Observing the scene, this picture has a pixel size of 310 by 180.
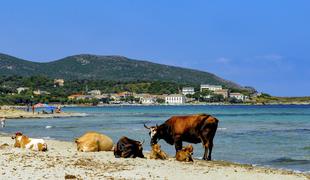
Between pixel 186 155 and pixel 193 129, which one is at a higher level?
pixel 193 129

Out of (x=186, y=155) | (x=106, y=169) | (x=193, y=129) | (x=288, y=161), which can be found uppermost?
(x=193, y=129)

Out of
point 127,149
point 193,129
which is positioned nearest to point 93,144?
point 127,149

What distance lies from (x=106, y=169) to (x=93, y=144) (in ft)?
18.0

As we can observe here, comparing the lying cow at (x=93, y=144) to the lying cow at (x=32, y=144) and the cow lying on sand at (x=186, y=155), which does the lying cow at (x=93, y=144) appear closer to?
the lying cow at (x=32, y=144)

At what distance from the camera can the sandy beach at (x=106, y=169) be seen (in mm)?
14406

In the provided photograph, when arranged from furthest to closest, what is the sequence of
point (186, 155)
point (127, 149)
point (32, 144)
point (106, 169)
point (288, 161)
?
point (288, 161) → point (32, 144) → point (127, 149) → point (186, 155) → point (106, 169)

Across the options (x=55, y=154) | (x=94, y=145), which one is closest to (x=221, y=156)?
(x=94, y=145)

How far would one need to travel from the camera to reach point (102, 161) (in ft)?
57.8

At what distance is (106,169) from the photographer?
15.6 m

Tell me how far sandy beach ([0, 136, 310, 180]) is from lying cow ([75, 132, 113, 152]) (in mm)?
1785

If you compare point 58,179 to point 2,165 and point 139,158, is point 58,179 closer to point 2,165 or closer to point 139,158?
point 2,165

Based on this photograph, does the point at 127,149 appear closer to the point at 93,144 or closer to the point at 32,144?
the point at 93,144

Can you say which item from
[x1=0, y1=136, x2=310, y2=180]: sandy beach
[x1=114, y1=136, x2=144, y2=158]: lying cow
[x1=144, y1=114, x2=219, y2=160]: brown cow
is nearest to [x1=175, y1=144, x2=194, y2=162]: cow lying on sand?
[x1=0, y1=136, x2=310, y2=180]: sandy beach

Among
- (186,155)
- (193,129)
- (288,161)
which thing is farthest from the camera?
(288,161)
